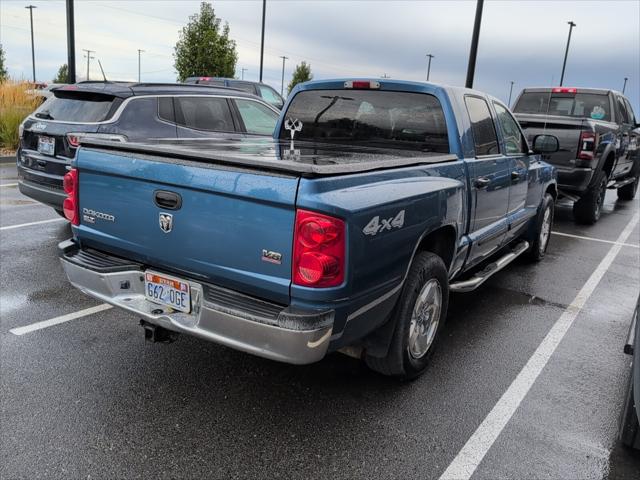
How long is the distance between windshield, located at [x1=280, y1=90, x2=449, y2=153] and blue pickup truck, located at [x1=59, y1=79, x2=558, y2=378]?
15 millimetres

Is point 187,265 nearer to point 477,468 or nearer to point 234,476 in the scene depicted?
point 234,476

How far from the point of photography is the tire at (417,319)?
3246mm

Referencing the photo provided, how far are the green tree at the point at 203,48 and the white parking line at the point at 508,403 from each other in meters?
22.4

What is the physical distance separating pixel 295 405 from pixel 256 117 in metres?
5.52

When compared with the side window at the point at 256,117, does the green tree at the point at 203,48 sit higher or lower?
→ higher

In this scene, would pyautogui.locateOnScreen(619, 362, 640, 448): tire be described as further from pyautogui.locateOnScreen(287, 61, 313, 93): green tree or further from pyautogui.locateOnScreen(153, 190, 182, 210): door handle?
pyautogui.locateOnScreen(287, 61, 313, 93): green tree

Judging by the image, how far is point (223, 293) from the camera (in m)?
2.77

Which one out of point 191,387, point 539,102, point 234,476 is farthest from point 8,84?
point 234,476

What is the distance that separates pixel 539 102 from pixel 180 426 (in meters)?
9.61

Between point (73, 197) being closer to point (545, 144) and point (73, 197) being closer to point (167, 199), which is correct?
point (167, 199)

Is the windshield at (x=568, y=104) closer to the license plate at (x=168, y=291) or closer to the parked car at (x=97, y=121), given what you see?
the parked car at (x=97, y=121)

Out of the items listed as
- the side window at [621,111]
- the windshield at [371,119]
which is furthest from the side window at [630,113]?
the windshield at [371,119]

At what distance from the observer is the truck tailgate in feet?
8.43

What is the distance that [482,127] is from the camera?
4516 mm
